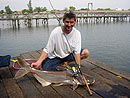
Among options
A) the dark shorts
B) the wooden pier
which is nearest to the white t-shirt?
the dark shorts

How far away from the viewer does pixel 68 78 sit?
115 inches

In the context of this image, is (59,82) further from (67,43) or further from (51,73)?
(67,43)

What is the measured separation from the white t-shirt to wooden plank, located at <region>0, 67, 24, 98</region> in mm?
1044

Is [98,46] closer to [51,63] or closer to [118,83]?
Answer: [118,83]

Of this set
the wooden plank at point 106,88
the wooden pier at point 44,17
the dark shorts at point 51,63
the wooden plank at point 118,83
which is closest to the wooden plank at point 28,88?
the dark shorts at point 51,63

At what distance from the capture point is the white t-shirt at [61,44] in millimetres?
3279

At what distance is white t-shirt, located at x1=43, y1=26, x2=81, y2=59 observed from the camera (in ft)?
10.8

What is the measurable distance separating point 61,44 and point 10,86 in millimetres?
1498

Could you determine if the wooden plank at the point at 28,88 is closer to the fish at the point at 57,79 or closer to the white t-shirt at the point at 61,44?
the fish at the point at 57,79

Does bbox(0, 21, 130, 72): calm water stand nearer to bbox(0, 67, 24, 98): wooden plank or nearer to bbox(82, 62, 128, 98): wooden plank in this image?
bbox(82, 62, 128, 98): wooden plank

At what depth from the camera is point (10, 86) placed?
295cm

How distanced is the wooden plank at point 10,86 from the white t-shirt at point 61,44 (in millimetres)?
1044

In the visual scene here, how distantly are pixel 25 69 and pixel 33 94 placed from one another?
20.5 inches

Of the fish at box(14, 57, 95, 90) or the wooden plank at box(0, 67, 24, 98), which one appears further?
the fish at box(14, 57, 95, 90)
